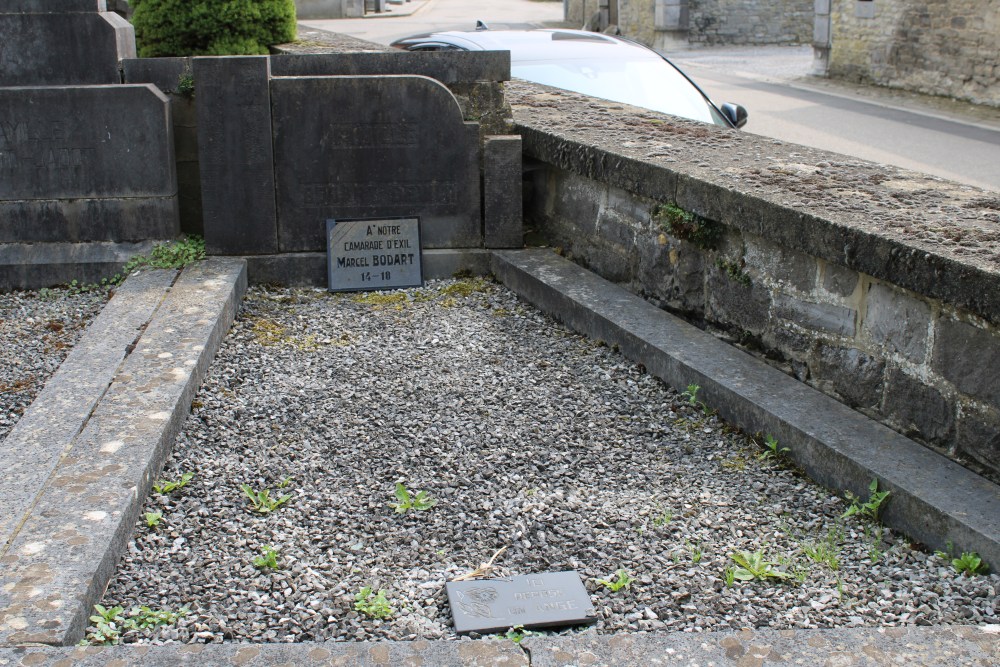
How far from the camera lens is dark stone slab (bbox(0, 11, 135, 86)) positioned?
600 centimetres

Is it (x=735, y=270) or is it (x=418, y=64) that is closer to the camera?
(x=735, y=270)

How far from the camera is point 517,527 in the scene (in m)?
3.31

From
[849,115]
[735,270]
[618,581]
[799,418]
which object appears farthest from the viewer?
[849,115]

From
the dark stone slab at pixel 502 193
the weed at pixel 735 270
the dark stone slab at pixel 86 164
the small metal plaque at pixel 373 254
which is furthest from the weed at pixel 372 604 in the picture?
the dark stone slab at pixel 86 164

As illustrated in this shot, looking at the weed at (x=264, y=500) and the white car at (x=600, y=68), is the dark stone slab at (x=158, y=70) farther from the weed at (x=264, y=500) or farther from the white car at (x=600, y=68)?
the weed at (x=264, y=500)

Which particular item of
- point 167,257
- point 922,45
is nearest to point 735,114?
point 167,257

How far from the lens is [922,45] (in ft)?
56.4

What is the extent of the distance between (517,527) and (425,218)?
302cm

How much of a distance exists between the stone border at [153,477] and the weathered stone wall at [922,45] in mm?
12847

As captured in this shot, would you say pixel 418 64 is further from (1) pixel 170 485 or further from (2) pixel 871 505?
(2) pixel 871 505

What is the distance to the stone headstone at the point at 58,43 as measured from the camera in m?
6.01

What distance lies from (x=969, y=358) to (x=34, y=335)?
4157mm

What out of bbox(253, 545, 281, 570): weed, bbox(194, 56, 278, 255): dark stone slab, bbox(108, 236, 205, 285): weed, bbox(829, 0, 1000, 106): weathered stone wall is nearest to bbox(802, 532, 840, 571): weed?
bbox(253, 545, 281, 570): weed

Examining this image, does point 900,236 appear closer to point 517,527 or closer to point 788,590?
point 788,590
